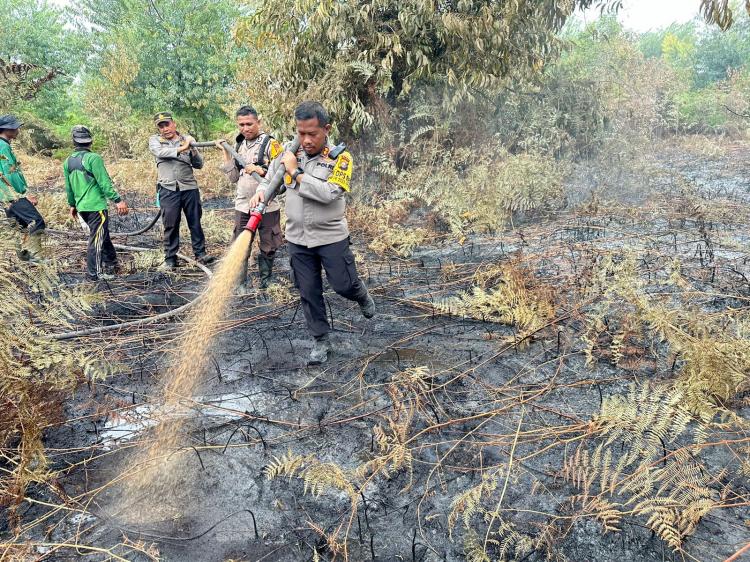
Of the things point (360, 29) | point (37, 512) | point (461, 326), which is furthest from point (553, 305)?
point (360, 29)

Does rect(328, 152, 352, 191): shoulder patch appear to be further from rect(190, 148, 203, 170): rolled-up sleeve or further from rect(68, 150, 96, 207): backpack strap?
rect(68, 150, 96, 207): backpack strap

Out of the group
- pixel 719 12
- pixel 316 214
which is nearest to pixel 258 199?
pixel 316 214

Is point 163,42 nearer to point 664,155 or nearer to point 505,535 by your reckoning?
point 664,155

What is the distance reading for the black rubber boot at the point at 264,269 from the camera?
5406 millimetres

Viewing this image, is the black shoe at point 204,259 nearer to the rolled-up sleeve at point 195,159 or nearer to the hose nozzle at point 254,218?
the rolled-up sleeve at point 195,159

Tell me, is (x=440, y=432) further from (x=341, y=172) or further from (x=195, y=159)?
(x=195, y=159)

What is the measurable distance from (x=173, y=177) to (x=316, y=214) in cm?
303

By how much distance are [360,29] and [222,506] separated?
291 inches

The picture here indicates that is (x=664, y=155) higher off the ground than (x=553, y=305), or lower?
higher

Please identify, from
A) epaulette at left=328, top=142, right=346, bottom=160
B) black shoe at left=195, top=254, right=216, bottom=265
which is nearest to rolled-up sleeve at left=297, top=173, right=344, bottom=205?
epaulette at left=328, top=142, right=346, bottom=160

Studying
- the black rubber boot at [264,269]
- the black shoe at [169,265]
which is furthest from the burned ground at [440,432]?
the black shoe at [169,265]

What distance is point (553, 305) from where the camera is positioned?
4.21 m

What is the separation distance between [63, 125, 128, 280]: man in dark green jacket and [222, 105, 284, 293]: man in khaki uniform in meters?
1.53

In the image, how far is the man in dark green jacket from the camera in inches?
216
